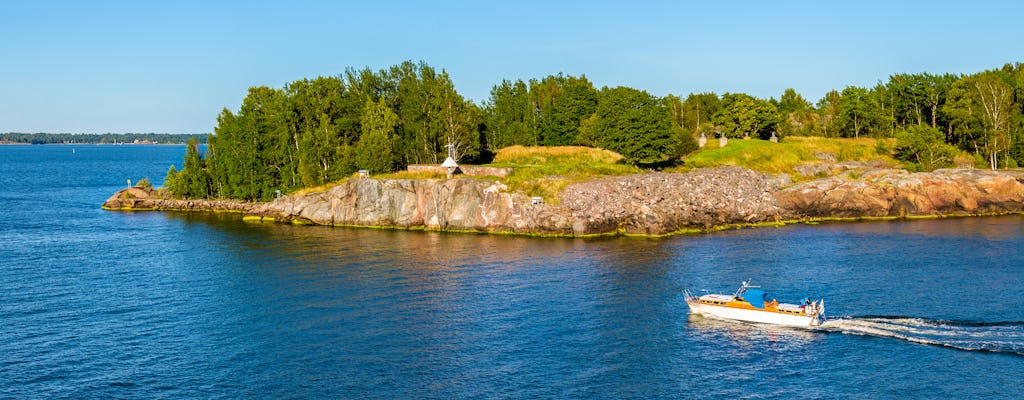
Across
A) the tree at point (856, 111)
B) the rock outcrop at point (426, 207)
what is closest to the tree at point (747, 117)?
the tree at point (856, 111)

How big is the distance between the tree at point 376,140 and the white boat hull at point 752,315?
72.0 meters

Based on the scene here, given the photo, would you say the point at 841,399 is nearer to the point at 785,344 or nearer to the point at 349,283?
the point at 785,344

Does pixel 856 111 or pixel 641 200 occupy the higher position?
pixel 856 111

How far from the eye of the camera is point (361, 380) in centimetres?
5012

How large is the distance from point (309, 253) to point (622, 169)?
5081cm

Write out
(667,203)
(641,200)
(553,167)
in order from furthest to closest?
1. (553,167)
2. (667,203)
3. (641,200)

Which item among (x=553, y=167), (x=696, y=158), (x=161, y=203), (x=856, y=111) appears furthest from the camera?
(x=856, y=111)

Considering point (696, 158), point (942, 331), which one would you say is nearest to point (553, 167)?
point (696, 158)

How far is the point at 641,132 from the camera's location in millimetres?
124625

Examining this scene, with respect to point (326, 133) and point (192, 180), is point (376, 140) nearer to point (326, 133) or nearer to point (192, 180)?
point (326, 133)

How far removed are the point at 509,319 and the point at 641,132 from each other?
224 ft

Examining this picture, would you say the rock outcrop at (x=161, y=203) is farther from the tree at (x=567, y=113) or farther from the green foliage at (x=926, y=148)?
the green foliage at (x=926, y=148)

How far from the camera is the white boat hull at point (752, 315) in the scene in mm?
60406

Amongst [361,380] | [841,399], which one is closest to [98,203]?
[361,380]
